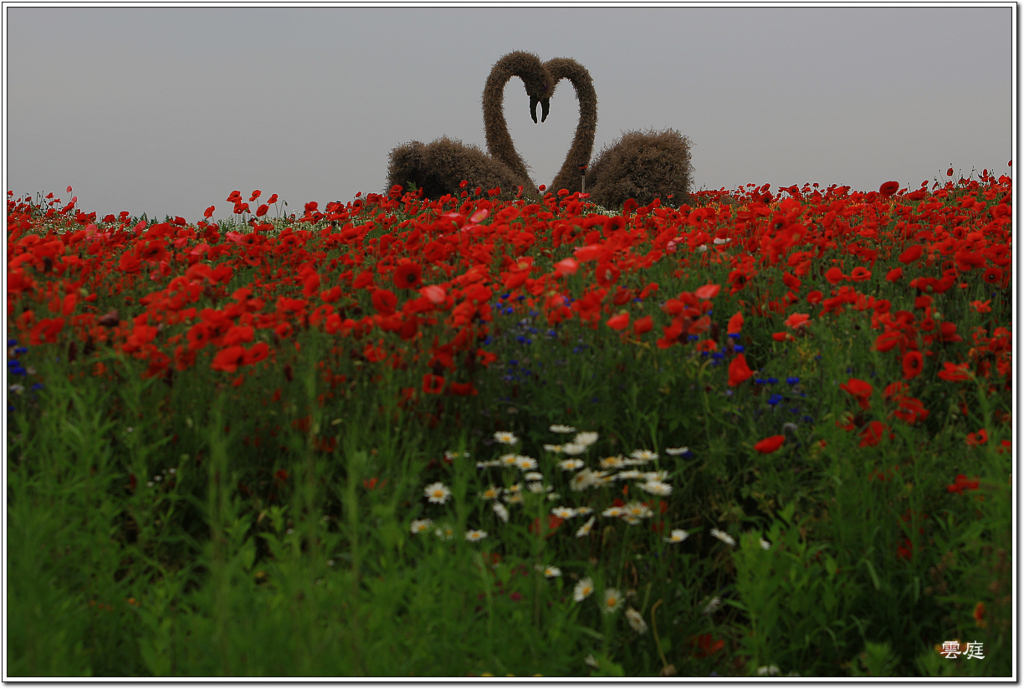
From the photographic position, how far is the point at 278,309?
3.07 m

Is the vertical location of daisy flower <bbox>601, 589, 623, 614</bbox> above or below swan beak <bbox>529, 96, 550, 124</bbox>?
below

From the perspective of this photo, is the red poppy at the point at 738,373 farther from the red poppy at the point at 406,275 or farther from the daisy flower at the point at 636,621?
the red poppy at the point at 406,275

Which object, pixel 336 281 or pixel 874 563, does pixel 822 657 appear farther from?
pixel 336 281

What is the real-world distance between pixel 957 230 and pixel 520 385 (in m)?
3.52

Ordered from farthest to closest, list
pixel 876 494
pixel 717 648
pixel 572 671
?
pixel 876 494, pixel 717 648, pixel 572 671

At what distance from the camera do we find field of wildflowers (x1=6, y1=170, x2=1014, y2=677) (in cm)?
174

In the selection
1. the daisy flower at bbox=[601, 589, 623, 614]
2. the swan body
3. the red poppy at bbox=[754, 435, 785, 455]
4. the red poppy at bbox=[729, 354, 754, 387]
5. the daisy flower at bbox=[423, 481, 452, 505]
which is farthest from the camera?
the swan body

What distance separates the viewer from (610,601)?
1979mm

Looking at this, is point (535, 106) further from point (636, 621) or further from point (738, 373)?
point (636, 621)

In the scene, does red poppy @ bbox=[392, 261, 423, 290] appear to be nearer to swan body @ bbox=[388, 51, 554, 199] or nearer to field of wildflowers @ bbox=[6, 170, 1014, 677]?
field of wildflowers @ bbox=[6, 170, 1014, 677]

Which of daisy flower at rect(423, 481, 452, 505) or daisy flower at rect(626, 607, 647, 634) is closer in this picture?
daisy flower at rect(626, 607, 647, 634)

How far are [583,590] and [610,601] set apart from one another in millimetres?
93

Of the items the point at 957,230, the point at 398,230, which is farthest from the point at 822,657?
the point at 398,230

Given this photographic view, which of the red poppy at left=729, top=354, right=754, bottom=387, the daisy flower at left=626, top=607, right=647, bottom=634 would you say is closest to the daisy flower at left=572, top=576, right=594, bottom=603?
the daisy flower at left=626, top=607, right=647, bottom=634
